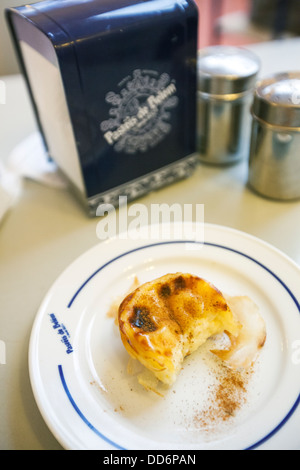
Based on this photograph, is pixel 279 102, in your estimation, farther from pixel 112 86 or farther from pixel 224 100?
pixel 112 86

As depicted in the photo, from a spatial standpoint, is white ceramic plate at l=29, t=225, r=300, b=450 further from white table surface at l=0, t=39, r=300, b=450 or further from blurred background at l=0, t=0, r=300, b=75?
blurred background at l=0, t=0, r=300, b=75

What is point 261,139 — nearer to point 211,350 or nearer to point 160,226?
point 160,226

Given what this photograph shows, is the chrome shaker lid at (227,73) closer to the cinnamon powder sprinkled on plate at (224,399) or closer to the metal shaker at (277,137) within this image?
the metal shaker at (277,137)

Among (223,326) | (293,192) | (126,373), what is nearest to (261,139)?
(293,192)

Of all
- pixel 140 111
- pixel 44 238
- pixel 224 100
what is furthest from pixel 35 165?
pixel 224 100
